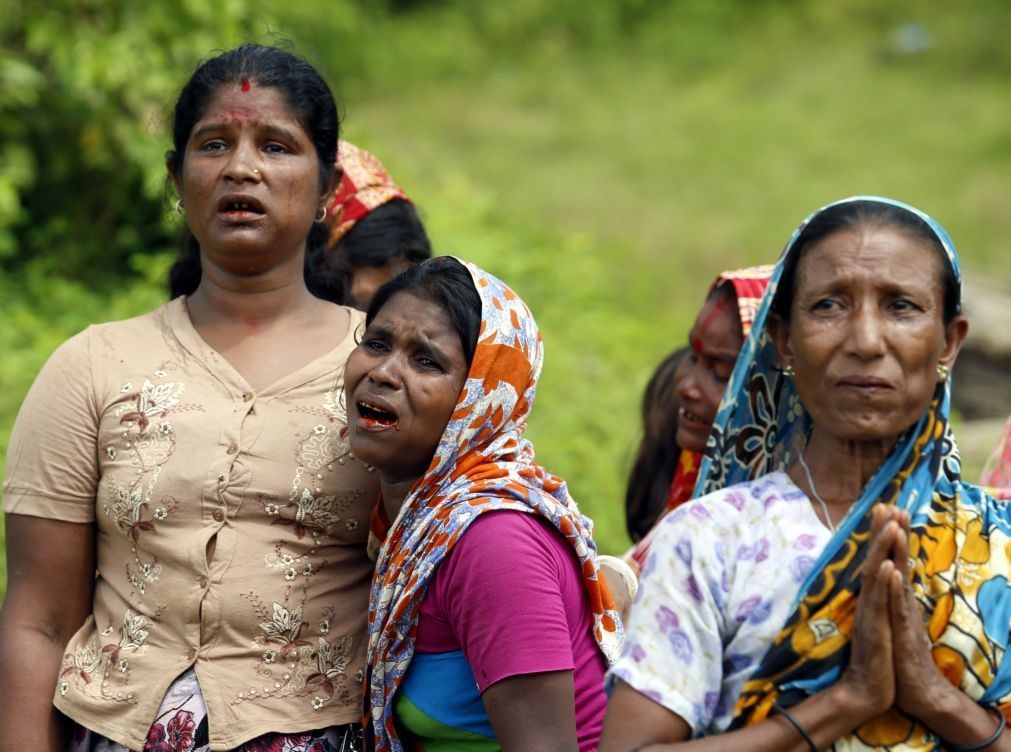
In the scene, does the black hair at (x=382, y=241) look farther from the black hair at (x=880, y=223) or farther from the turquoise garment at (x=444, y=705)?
the black hair at (x=880, y=223)

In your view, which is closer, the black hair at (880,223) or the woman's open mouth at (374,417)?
the black hair at (880,223)

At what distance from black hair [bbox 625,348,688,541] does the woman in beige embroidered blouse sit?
1.27m

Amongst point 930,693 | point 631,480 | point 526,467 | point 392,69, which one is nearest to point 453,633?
point 526,467

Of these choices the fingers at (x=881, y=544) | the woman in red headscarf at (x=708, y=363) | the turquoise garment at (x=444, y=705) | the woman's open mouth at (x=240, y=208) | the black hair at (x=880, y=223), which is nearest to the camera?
the fingers at (x=881, y=544)

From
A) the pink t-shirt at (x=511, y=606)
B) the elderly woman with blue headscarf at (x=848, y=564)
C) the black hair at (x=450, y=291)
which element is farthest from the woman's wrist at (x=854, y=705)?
the black hair at (x=450, y=291)

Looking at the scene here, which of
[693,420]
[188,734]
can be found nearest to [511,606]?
[188,734]

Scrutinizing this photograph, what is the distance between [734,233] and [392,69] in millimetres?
4923

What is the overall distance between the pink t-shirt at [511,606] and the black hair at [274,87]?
993 mm

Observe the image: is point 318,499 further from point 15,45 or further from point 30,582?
point 15,45

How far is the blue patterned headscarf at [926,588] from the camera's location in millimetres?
2082

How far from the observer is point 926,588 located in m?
2.11

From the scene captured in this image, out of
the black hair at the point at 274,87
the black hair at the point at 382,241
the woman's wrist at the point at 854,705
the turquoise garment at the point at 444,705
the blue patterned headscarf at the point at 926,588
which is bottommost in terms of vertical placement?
the turquoise garment at the point at 444,705

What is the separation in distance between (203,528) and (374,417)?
408 mm

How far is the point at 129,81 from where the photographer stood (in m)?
7.35
